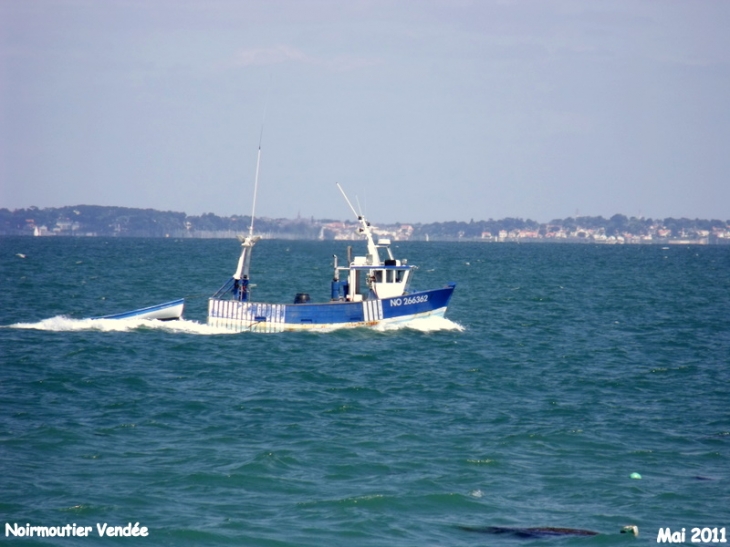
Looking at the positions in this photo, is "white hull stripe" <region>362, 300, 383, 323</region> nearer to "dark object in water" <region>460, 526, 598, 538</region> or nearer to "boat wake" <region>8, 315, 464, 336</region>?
"boat wake" <region>8, 315, 464, 336</region>

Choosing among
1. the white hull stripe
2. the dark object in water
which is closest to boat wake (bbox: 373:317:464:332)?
the white hull stripe

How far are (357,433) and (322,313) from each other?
16466mm

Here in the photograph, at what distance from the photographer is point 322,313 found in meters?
37.6

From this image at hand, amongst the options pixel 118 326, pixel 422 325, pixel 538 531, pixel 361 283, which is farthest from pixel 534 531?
pixel 118 326

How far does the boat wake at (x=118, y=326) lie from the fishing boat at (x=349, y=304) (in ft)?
3.27

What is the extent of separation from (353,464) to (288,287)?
50.5 metres

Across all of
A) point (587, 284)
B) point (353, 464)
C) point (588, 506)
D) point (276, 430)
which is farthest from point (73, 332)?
point (587, 284)

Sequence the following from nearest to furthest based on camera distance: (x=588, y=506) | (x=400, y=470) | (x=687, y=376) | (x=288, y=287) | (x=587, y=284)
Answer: (x=588, y=506) < (x=400, y=470) < (x=687, y=376) < (x=288, y=287) < (x=587, y=284)

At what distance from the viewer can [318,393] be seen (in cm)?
2634

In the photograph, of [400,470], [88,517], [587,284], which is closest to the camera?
[88,517]

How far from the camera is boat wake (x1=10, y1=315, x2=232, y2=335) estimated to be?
3903 cm

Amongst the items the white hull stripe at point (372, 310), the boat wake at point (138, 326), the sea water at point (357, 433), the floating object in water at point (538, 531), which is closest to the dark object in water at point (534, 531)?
the floating object in water at point (538, 531)

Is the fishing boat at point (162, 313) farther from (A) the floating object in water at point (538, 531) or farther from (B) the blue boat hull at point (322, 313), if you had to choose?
(A) the floating object in water at point (538, 531)

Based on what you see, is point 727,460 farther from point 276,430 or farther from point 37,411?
point 37,411
